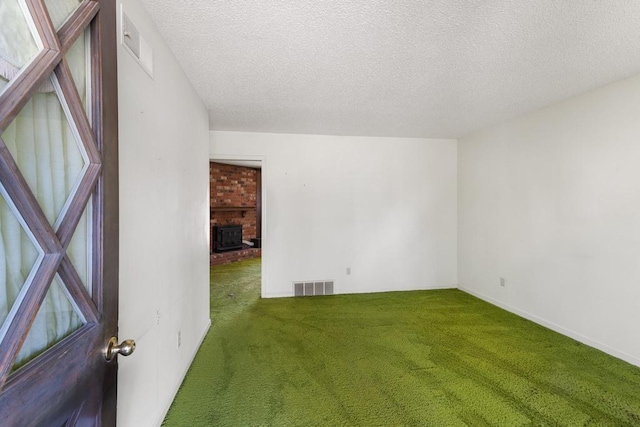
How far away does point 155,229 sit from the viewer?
155 cm

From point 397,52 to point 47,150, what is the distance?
1.96 meters

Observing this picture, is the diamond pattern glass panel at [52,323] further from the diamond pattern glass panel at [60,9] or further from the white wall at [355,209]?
the white wall at [355,209]

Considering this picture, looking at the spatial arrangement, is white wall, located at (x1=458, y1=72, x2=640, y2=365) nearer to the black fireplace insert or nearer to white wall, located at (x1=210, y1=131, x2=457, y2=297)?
white wall, located at (x1=210, y1=131, x2=457, y2=297)

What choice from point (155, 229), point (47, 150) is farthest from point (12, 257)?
point (155, 229)

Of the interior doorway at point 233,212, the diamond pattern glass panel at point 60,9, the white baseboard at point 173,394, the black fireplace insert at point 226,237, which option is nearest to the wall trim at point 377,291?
the white baseboard at point 173,394

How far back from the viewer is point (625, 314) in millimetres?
2289

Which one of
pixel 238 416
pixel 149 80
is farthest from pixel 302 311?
pixel 149 80

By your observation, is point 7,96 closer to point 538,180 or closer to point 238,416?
point 238,416

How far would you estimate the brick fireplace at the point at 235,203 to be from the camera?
6040 millimetres

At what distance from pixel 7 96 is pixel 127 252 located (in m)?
0.88

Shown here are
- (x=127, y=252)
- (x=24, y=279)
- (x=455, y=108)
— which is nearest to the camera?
(x=24, y=279)

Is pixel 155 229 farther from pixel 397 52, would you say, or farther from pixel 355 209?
pixel 355 209

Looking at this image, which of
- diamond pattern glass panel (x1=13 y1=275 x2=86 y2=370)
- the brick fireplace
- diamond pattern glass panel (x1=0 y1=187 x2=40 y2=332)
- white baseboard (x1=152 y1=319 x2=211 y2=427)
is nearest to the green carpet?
white baseboard (x1=152 y1=319 x2=211 y2=427)

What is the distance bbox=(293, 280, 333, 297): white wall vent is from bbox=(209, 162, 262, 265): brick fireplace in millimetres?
2567
